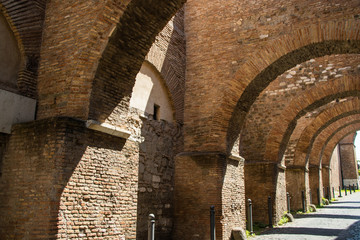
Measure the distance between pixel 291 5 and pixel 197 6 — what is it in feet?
7.64

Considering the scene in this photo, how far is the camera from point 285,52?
719 centimetres

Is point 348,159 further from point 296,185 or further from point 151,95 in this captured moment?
point 151,95

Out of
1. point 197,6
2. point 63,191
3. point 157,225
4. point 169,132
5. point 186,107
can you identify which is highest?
point 197,6

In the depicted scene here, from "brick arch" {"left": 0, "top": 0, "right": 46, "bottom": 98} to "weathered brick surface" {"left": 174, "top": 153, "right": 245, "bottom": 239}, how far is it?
3.77 m

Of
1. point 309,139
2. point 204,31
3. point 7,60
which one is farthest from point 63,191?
point 309,139

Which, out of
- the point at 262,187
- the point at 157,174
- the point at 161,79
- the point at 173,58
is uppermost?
the point at 173,58

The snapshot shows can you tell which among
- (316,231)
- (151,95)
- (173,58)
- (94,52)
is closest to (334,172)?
(316,231)

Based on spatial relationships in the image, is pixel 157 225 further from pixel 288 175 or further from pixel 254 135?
pixel 288 175

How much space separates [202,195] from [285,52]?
349 centimetres

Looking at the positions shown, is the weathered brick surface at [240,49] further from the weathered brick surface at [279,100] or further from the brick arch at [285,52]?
the weathered brick surface at [279,100]

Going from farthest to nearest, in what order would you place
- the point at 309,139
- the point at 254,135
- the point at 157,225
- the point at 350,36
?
the point at 309,139 < the point at 254,135 < the point at 157,225 < the point at 350,36

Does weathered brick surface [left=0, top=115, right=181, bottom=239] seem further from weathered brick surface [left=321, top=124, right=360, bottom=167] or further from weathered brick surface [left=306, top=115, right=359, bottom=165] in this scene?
weathered brick surface [left=321, top=124, right=360, bottom=167]

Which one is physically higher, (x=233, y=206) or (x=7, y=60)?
(x=7, y=60)

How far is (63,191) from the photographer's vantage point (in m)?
4.09
